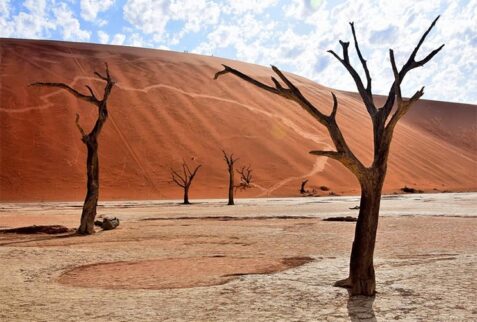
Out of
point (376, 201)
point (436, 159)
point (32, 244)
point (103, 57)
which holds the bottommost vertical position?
point (32, 244)

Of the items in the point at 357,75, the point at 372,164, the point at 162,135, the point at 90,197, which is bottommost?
the point at 90,197

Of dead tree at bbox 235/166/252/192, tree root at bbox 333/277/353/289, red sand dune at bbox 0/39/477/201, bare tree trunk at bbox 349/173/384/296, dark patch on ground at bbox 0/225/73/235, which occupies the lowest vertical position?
dark patch on ground at bbox 0/225/73/235

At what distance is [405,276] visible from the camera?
6824mm

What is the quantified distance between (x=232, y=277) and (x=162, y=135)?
41.7 metres

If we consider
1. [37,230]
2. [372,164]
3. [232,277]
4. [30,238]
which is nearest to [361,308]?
[372,164]

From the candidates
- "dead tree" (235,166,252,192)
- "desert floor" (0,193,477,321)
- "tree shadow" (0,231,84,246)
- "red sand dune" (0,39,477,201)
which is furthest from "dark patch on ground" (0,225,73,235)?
"red sand dune" (0,39,477,201)

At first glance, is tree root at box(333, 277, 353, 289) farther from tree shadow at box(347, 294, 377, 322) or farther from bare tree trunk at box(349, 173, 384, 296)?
tree shadow at box(347, 294, 377, 322)

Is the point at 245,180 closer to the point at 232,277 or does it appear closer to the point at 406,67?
the point at 232,277

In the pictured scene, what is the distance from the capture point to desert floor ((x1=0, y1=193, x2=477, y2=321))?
5.14 metres

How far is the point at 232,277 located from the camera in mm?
7055

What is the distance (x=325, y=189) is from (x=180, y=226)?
97.7ft

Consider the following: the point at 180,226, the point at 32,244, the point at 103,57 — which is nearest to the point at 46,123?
the point at 103,57

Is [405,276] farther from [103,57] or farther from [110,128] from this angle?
[103,57]

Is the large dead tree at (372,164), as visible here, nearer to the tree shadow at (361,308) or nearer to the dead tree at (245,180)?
the tree shadow at (361,308)
